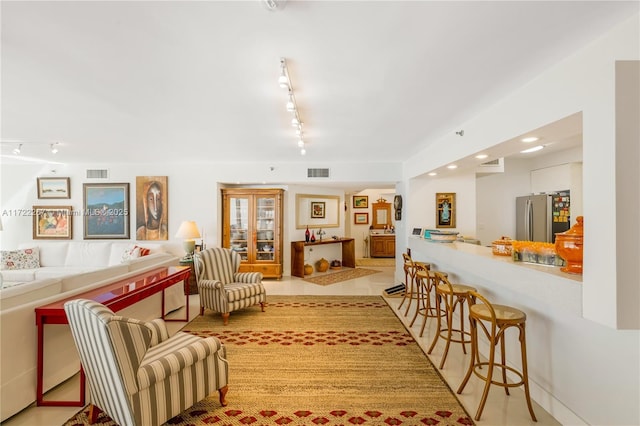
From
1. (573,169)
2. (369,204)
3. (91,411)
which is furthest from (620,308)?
(369,204)

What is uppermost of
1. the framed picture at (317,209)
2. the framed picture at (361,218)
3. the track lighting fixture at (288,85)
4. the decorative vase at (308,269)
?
the track lighting fixture at (288,85)

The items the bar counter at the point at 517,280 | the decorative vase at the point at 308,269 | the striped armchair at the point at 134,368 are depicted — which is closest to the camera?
the striped armchair at the point at 134,368

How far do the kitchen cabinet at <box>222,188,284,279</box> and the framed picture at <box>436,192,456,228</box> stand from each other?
3.19 meters

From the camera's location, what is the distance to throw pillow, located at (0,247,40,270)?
5020mm

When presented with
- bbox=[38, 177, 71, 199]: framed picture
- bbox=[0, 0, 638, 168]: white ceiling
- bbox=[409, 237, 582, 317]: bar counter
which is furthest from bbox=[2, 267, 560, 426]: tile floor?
bbox=[38, 177, 71, 199]: framed picture

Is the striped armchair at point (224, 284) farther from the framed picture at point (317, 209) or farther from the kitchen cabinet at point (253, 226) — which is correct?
the framed picture at point (317, 209)

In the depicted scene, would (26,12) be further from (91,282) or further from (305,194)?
(305,194)

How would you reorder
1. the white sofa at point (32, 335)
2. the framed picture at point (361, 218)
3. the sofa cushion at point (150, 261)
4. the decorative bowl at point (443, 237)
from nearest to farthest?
the white sofa at point (32, 335), the sofa cushion at point (150, 261), the decorative bowl at point (443, 237), the framed picture at point (361, 218)

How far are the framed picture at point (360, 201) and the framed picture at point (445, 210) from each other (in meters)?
4.50

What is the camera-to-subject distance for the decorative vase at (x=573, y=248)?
1811 millimetres

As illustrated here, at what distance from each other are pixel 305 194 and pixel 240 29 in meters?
5.39

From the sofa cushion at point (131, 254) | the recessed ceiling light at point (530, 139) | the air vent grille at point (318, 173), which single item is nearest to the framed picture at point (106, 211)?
the sofa cushion at point (131, 254)

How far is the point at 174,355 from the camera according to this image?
1924 mm

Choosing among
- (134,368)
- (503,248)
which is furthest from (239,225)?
(503,248)
